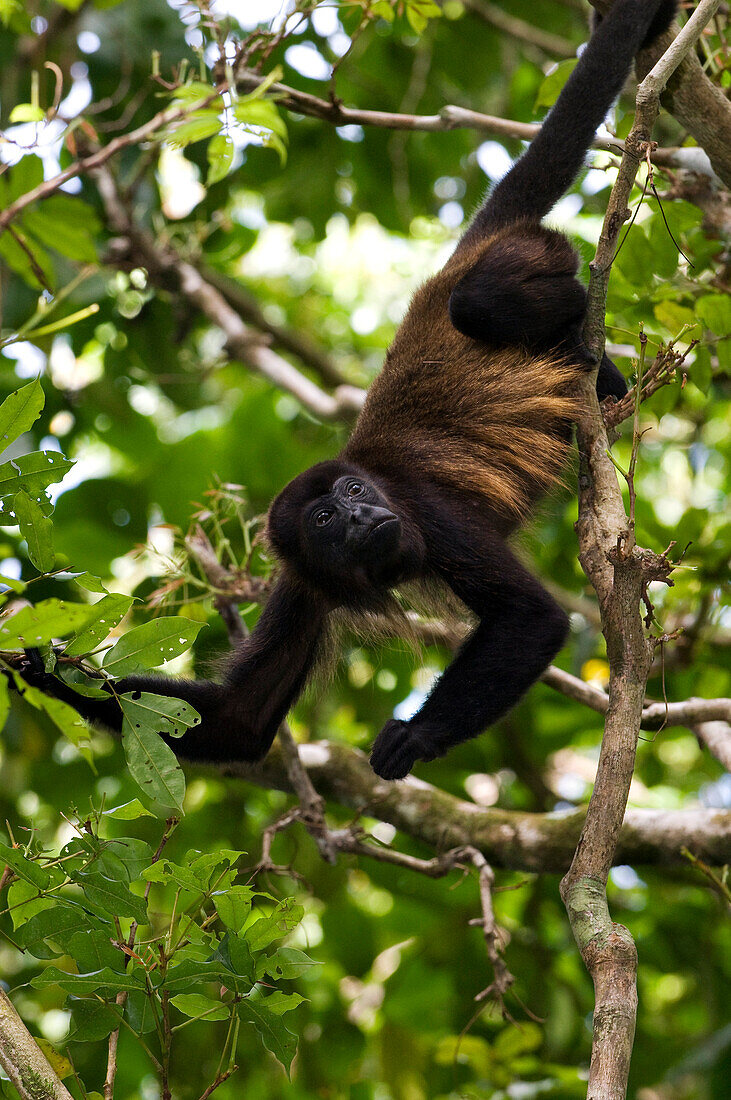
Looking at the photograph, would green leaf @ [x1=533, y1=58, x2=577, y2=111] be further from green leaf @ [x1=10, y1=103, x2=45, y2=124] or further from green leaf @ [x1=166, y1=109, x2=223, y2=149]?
green leaf @ [x1=10, y1=103, x2=45, y2=124]

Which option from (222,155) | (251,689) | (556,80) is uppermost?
(556,80)

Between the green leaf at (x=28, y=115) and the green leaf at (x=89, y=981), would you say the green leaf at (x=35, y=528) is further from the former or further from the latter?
the green leaf at (x=28, y=115)

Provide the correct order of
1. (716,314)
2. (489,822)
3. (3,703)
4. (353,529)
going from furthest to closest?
(489,822), (353,529), (716,314), (3,703)

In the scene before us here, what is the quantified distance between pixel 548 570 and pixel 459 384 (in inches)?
77.8

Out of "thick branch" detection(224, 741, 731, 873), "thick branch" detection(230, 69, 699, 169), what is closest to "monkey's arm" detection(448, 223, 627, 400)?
"thick branch" detection(230, 69, 699, 169)

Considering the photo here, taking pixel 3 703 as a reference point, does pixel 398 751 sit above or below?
below

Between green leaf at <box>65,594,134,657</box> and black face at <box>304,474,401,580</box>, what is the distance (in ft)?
4.59

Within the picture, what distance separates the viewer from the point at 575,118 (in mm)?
3494

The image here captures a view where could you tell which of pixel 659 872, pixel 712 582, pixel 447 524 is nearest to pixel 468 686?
pixel 447 524

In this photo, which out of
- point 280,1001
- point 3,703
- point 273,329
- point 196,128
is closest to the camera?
point 3,703

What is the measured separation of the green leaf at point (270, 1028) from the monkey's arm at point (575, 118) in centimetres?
290

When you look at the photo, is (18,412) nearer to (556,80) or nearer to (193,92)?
(193,92)

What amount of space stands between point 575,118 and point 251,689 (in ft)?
7.14

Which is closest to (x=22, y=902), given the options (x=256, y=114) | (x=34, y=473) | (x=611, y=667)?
(x=34, y=473)
